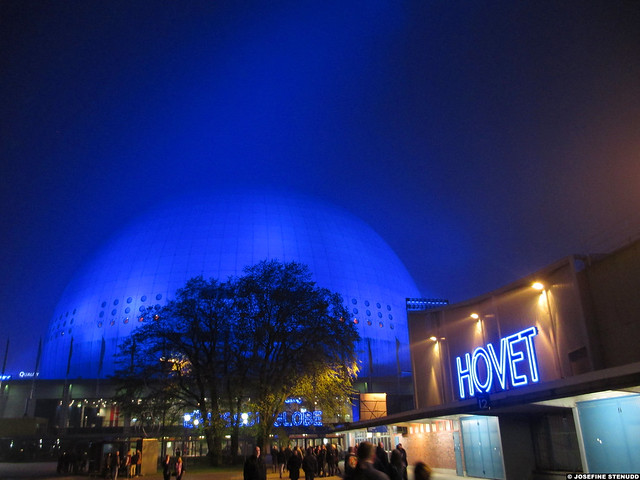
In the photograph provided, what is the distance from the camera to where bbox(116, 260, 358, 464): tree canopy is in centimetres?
3422

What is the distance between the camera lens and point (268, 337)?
3522 centimetres

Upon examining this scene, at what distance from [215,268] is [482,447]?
54.3 metres

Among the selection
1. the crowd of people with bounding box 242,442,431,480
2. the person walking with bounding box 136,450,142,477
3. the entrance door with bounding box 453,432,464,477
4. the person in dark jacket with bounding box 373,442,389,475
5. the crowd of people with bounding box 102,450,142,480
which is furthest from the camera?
the person walking with bounding box 136,450,142,477

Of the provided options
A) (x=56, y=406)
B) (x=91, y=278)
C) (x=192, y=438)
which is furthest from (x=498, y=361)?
(x=91, y=278)

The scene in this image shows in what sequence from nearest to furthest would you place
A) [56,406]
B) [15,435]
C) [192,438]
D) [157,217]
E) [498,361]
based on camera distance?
[498,361]
[192,438]
[15,435]
[56,406]
[157,217]

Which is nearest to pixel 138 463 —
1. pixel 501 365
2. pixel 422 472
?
pixel 501 365

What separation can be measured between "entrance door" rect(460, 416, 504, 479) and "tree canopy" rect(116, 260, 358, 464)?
1050 centimetres

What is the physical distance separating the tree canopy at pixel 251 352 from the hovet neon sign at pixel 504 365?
859cm

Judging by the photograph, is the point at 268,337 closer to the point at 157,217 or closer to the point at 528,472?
the point at 528,472

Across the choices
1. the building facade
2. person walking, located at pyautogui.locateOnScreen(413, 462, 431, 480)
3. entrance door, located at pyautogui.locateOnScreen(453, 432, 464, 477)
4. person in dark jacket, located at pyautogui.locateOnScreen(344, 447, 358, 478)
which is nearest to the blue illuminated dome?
the building facade

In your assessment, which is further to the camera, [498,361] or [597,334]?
[498,361]

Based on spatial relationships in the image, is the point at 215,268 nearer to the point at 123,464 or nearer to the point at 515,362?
the point at 123,464

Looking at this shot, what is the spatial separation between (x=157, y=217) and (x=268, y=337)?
5819 centimetres

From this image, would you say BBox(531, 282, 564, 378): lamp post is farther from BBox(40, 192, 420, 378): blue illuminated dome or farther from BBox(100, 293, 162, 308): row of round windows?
BBox(100, 293, 162, 308): row of round windows
